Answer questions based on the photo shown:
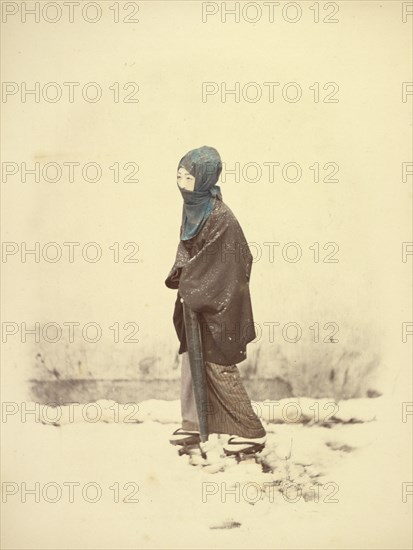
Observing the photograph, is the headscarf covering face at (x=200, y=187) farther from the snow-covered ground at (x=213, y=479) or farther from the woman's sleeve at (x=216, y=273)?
the snow-covered ground at (x=213, y=479)

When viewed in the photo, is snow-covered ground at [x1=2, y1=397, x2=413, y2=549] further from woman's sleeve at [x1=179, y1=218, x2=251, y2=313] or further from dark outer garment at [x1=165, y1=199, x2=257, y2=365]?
woman's sleeve at [x1=179, y1=218, x2=251, y2=313]

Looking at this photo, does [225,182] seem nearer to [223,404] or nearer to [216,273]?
→ [216,273]

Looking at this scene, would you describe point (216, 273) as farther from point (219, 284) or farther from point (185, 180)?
point (185, 180)

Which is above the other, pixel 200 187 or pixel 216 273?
pixel 200 187

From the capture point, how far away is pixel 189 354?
2576 mm

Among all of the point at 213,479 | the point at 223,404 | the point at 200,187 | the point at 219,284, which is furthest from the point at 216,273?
the point at 213,479

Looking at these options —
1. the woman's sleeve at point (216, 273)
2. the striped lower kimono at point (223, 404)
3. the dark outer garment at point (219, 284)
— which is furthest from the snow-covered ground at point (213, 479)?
the woman's sleeve at point (216, 273)

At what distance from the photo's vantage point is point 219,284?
255cm

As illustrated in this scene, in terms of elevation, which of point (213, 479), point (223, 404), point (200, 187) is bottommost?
point (213, 479)

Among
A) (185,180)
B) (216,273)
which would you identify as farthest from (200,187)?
(216,273)

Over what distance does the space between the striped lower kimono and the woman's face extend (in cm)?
48

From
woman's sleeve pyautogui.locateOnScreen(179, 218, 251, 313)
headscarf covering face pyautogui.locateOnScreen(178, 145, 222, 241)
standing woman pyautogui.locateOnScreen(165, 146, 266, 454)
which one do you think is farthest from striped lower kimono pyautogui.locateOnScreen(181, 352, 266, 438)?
headscarf covering face pyautogui.locateOnScreen(178, 145, 222, 241)

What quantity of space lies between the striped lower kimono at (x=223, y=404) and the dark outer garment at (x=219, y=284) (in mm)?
38

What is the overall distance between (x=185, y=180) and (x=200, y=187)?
5cm
